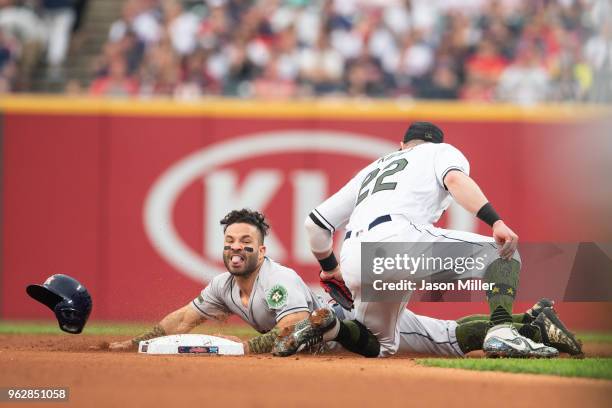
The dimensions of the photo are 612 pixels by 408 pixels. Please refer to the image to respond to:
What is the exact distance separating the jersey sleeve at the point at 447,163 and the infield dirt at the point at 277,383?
127 centimetres

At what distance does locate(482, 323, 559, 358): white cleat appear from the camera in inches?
296

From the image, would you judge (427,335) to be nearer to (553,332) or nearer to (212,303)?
(553,332)

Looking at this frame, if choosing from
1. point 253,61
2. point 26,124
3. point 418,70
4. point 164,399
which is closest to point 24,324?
point 26,124

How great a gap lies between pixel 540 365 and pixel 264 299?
2078 millimetres

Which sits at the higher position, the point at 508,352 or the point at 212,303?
the point at 212,303

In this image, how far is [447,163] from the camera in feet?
25.1

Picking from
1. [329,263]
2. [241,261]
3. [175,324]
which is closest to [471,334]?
[329,263]

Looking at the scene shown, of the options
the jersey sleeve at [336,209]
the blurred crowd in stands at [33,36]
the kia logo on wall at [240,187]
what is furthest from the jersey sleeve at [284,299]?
the blurred crowd in stands at [33,36]

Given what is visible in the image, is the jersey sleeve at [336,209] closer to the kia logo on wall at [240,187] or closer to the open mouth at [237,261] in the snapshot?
the open mouth at [237,261]

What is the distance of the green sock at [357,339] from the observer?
776cm

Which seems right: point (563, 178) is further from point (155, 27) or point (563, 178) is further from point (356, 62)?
point (155, 27)

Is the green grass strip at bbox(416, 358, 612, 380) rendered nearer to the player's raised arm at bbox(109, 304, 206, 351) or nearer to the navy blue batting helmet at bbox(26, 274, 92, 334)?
the player's raised arm at bbox(109, 304, 206, 351)

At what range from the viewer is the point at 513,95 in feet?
48.1

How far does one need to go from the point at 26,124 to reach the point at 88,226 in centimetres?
151
